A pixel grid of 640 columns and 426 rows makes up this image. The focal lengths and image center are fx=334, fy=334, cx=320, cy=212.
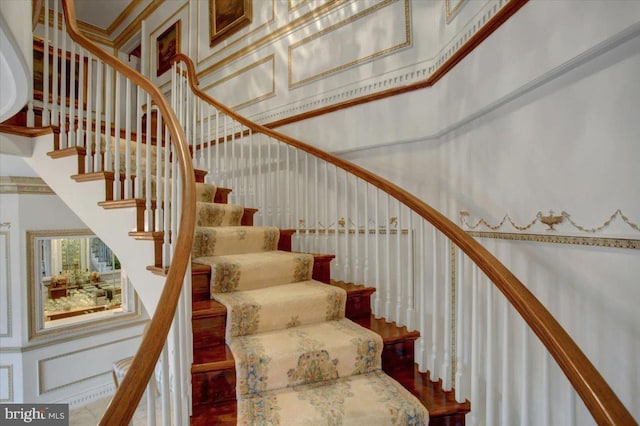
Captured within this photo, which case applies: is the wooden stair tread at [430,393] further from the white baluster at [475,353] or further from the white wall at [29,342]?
the white wall at [29,342]

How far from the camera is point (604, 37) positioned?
3.57ft

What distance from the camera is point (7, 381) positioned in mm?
3707

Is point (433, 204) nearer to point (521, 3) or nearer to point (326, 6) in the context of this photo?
point (521, 3)

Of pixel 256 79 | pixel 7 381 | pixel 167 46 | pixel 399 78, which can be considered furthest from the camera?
pixel 167 46

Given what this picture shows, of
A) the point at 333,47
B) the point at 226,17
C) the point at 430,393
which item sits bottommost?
the point at 430,393

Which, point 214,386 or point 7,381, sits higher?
point 214,386

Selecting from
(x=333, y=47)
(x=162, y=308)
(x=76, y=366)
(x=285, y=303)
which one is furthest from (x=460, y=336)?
(x=76, y=366)

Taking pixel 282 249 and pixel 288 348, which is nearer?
pixel 288 348

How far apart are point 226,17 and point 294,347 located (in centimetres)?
365

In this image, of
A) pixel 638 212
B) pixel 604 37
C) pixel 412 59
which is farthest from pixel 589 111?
pixel 412 59

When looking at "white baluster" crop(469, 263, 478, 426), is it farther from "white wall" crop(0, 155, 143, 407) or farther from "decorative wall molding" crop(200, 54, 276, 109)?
"white wall" crop(0, 155, 143, 407)

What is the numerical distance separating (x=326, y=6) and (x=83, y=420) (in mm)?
5033

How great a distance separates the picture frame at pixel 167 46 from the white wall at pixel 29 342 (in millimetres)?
2117

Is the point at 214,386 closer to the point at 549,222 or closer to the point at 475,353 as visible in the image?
the point at 475,353
